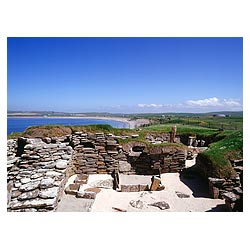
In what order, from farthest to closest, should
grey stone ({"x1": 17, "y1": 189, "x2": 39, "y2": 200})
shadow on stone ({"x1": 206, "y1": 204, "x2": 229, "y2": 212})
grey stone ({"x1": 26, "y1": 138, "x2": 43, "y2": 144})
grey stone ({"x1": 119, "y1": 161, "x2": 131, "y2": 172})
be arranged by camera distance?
grey stone ({"x1": 119, "y1": 161, "x2": 131, "y2": 172}) → grey stone ({"x1": 26, "y1": 138, "x2": 43, "y2": 144}) → shadow on stone ({"x1": 206, "y1": 204, "x2": 229, "y2": 212}) → grey stone ({"x1": 17, "y1": 189, "x2": 39, "y2": 200})

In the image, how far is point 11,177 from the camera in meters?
7.39

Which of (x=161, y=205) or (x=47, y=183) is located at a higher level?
(x=47, y=183)

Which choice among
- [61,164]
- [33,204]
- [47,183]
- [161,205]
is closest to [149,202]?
[161,205]

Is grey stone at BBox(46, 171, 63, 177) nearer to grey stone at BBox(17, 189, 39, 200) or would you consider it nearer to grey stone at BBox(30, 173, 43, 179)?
grey stone at BBox(30, 173, 43, 179)

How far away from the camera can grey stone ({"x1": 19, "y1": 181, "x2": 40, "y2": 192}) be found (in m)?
5.99

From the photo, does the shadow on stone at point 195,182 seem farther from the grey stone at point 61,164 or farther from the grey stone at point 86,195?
the grey stone at point 61,164

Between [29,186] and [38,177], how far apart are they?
82cm

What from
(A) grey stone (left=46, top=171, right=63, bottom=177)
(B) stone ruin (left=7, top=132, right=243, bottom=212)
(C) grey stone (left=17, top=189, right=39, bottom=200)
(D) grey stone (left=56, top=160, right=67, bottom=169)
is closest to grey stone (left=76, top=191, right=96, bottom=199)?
(B) stone ruin (left=7, top=132, right=243, bottom=212)

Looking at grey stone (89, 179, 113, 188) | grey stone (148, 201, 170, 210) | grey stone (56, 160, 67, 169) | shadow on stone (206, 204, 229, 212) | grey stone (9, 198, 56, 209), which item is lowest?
shadow on stone (206, 204, 229, 212)

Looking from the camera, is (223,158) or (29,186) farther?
(223,158)

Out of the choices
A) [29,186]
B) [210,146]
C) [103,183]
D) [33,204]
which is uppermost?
[210,146]

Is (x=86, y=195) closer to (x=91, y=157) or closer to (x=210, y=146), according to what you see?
(x=91, y=157)

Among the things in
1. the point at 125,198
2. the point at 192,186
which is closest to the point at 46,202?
the point at 125,198

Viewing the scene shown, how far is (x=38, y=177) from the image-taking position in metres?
6.96
